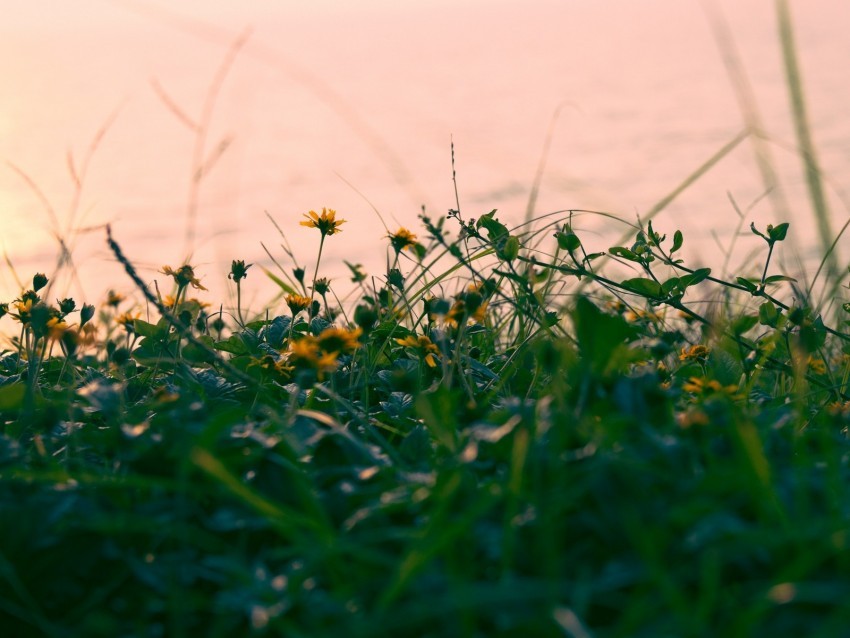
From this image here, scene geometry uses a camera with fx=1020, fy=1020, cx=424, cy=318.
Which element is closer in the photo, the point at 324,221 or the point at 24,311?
the point at 24,311

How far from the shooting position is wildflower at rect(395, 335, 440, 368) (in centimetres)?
189

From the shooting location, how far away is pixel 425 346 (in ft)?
6.33

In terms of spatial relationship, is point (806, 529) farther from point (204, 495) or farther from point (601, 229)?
point (601, 229)

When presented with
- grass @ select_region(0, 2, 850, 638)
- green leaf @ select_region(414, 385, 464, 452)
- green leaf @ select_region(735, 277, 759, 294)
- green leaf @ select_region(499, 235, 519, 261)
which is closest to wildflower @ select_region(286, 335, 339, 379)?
grass @ select_region(0, 2, 850, 638)

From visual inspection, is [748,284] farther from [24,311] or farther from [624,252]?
[24,311]

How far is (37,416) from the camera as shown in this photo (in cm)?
171

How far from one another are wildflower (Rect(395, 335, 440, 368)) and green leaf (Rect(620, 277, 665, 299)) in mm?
411

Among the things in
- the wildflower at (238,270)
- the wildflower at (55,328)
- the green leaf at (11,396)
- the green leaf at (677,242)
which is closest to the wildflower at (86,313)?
the wildflower at (55,328)

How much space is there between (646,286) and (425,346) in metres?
0.47

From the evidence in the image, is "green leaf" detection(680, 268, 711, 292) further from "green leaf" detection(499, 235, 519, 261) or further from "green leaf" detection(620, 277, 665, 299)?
"green leaf" detection(499, 235, 519, 261)

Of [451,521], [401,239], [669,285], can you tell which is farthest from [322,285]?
[451,521]

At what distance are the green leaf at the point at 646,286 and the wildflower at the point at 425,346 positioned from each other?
0.41m

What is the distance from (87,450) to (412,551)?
797 millimetres

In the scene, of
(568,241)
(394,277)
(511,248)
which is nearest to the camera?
(511,248)
